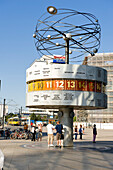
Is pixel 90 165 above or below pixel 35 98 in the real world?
below

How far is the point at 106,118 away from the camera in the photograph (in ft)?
319

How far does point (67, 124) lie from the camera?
19781 mm

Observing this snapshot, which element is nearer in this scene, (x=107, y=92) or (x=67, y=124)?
(x=67, y=124)

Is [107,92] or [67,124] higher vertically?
[107,92]

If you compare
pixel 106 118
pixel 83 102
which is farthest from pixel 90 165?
pixel 106 118

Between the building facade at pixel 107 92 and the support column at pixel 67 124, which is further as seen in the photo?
the building facade at pixel 107 92

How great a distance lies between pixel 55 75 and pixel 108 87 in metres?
81.3

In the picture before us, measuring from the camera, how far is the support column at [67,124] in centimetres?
1964

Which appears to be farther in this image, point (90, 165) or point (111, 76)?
point (111, 76)

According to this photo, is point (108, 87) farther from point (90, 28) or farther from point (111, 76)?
point (90, 28)

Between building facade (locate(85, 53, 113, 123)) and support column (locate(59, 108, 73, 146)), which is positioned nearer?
support column (locate(59, 108, 73, 146))

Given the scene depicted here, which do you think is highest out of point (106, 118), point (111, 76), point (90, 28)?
point (111, 76)

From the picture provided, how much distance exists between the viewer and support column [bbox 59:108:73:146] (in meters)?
19.6

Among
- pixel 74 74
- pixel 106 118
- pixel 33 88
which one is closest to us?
pixel 74 74
